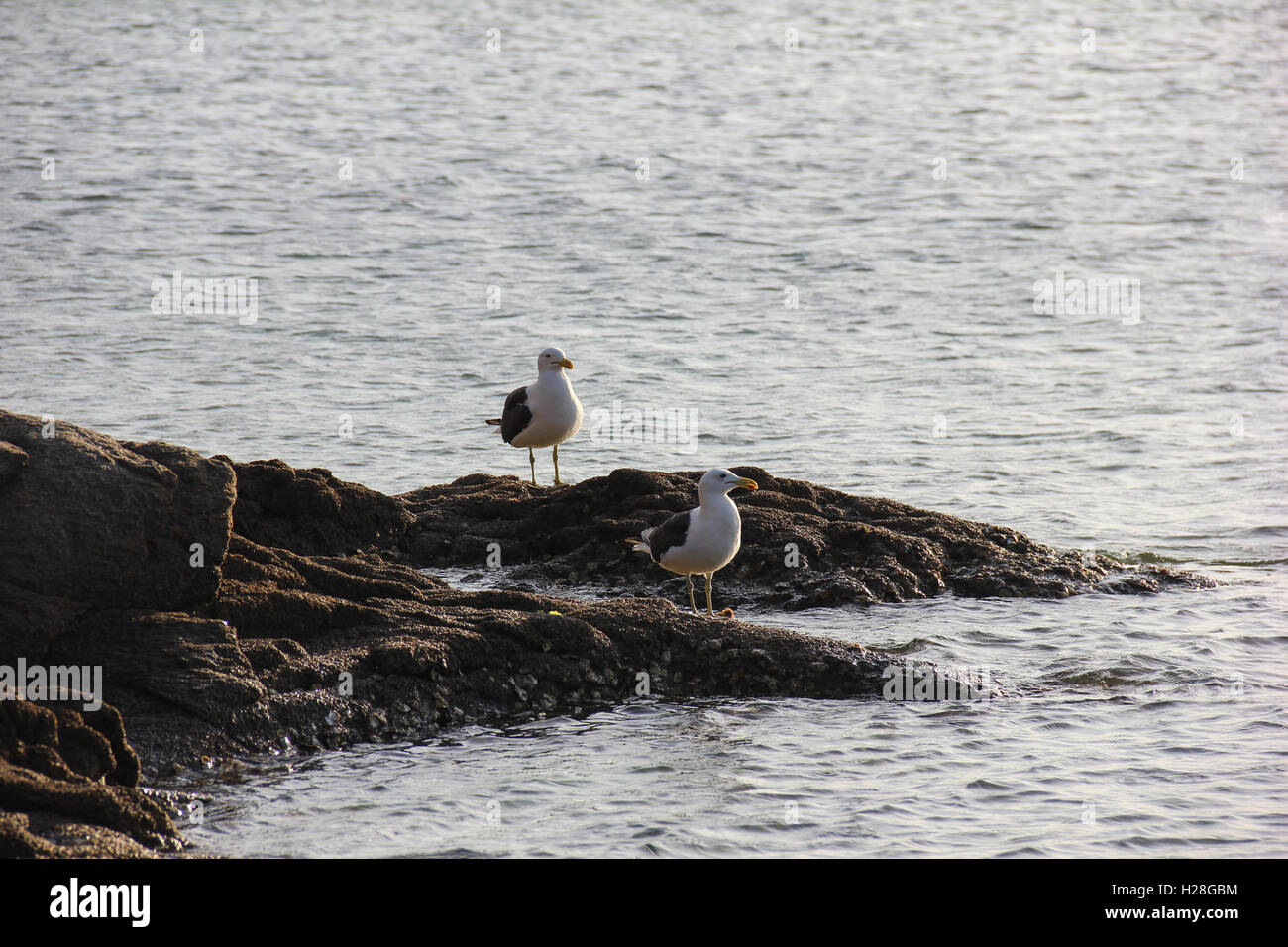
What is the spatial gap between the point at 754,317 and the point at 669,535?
A: 12874mm

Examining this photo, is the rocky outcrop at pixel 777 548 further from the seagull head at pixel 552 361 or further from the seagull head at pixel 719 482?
the seagull head at pixel 552 361

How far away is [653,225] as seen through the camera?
26.6 meters

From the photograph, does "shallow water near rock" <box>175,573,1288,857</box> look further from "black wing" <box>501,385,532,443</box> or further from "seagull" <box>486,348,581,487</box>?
"black wing" <box>501,385,532,443</box>

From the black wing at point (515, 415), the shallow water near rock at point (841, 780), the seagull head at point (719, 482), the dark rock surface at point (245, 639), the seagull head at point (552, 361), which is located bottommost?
the shallow water near rock at point (841, 780)

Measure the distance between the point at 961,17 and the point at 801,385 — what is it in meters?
34.1

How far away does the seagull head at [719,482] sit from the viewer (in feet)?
31.2

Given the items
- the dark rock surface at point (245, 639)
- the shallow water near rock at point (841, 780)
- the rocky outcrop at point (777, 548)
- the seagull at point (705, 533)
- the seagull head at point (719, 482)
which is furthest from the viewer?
Answer: the rocky outcrop at point (777, 548)

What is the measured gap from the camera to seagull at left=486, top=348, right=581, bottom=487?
1269 cm

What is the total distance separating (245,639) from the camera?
25.9 ft

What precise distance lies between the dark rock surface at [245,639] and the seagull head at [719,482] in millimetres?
977

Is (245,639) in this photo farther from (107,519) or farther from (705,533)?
(705,533)

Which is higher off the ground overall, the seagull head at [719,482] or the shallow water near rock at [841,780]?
the seagull head at [719,482]

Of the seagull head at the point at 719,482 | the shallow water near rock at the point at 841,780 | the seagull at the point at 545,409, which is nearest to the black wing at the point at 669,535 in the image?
the seagull head at the point at 719,482
